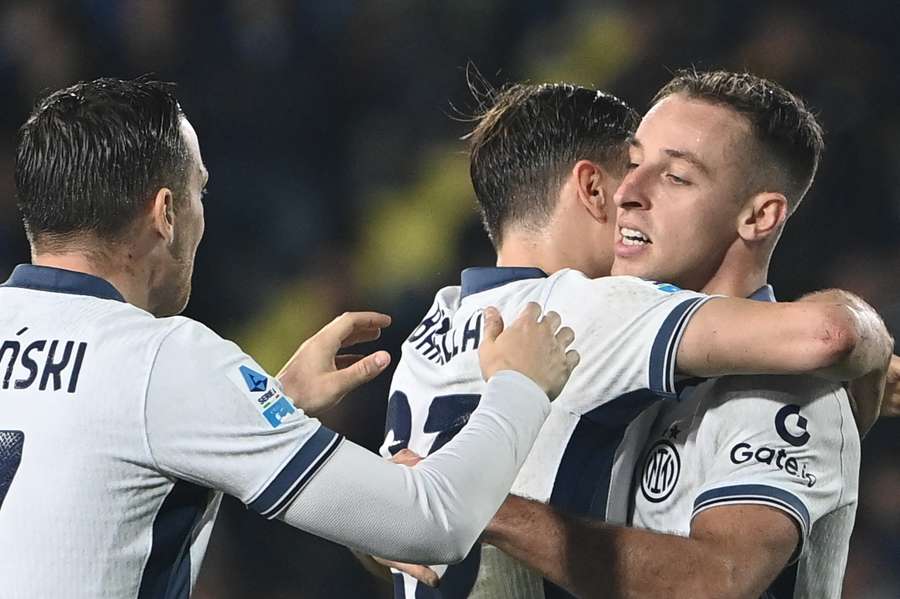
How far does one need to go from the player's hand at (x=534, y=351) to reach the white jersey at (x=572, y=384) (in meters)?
0.08

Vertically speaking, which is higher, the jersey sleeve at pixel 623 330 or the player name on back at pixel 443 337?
the jersey sleeve at pixel 623 330

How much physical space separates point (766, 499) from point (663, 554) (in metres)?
0.21

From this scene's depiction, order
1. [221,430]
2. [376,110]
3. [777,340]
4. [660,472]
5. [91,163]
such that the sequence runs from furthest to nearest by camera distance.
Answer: [376,110]
[660,472]
[91,163]
[777,340]
[221,430]

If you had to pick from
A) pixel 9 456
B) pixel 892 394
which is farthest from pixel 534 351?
pixel 892 394

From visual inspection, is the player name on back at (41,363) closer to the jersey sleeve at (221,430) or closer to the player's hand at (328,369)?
the jersey sleeve at (221,430)

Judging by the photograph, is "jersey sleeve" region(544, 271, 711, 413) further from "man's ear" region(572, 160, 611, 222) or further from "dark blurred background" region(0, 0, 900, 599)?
"dark blurred background" region(0, 0, 900, 599)

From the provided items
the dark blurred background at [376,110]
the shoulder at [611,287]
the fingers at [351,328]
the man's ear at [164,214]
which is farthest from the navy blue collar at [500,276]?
the dark blurred background at [376,110]

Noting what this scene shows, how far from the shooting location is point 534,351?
7.07ft

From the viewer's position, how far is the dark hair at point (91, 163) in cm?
214

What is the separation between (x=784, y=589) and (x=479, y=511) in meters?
0.77

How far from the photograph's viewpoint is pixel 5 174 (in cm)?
542

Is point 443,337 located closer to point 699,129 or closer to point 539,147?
point 539,147

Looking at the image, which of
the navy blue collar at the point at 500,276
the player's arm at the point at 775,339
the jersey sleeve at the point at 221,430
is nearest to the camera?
the jersey sleeve at the point at 221,430

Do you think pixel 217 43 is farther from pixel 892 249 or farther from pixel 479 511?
pixel 479 511
